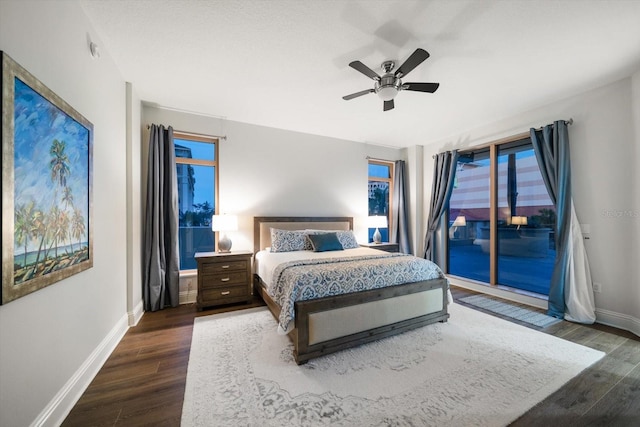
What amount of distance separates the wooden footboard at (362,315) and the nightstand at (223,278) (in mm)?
851

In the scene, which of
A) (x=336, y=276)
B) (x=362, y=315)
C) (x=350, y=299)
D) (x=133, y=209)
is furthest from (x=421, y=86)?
(x=133, y=209)

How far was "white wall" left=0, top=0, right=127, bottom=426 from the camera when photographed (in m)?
1.20

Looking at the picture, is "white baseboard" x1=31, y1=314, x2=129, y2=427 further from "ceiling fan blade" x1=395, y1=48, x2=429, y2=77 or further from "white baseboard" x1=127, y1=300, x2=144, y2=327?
"ceiling fan blade" x1=395, y1=48, x2=429, y2=77

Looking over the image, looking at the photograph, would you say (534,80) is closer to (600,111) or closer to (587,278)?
(600,111)

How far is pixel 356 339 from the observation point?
2371 mm

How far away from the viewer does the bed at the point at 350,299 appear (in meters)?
2.17

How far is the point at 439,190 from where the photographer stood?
189 inches

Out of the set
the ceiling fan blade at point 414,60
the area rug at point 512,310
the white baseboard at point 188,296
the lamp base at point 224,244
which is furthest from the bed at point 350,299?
the ceiling fan blade at point 414,60

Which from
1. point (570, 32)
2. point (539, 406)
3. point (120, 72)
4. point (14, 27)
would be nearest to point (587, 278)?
point (539, 406)

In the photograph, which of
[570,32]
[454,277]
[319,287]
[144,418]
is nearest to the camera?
[144,418]

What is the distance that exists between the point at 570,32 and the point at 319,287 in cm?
307

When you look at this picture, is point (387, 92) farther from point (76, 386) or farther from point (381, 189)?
point (76, 386)

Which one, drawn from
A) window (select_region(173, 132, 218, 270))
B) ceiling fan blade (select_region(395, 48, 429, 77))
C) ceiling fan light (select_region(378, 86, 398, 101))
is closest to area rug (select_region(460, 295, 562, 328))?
ceiling fan light (select_region(378, 86, 398, 101))

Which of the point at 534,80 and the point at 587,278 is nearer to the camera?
the point at 534,80
